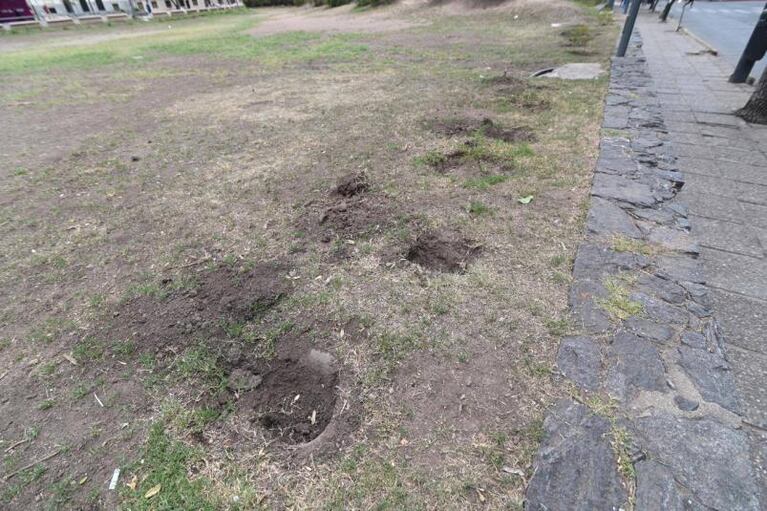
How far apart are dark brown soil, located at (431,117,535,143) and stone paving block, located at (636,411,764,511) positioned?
11.1ft

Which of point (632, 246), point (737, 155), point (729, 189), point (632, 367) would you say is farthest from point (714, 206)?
point (632, 367)

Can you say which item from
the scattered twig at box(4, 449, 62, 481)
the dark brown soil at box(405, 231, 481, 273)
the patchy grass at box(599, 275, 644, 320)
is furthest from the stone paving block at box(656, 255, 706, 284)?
the scattered twig at box(4, 449, 62, 481)

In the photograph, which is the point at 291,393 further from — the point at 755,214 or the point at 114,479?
the point at 755,214

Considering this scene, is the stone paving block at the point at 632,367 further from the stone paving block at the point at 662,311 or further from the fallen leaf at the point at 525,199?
the fallen leaf at the point at 525,199

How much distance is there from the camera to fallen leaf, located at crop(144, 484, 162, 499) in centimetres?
150

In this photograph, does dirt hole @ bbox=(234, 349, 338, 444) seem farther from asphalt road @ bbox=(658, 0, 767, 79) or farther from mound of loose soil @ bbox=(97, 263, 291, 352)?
asphalt road @ bbox=(658, 0, 767, 79)

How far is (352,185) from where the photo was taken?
11.7ft

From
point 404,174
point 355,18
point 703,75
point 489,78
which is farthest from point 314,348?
point 355,18

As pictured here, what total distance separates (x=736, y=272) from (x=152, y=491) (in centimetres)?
335

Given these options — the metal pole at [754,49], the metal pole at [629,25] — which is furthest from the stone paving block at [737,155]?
Result: the metal pole at [629,25]

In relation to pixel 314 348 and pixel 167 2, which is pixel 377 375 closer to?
pixel 314 348

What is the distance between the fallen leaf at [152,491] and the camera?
1.50m

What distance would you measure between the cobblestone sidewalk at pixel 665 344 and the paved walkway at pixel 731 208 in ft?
0.03

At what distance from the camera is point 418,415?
1.72 metres
